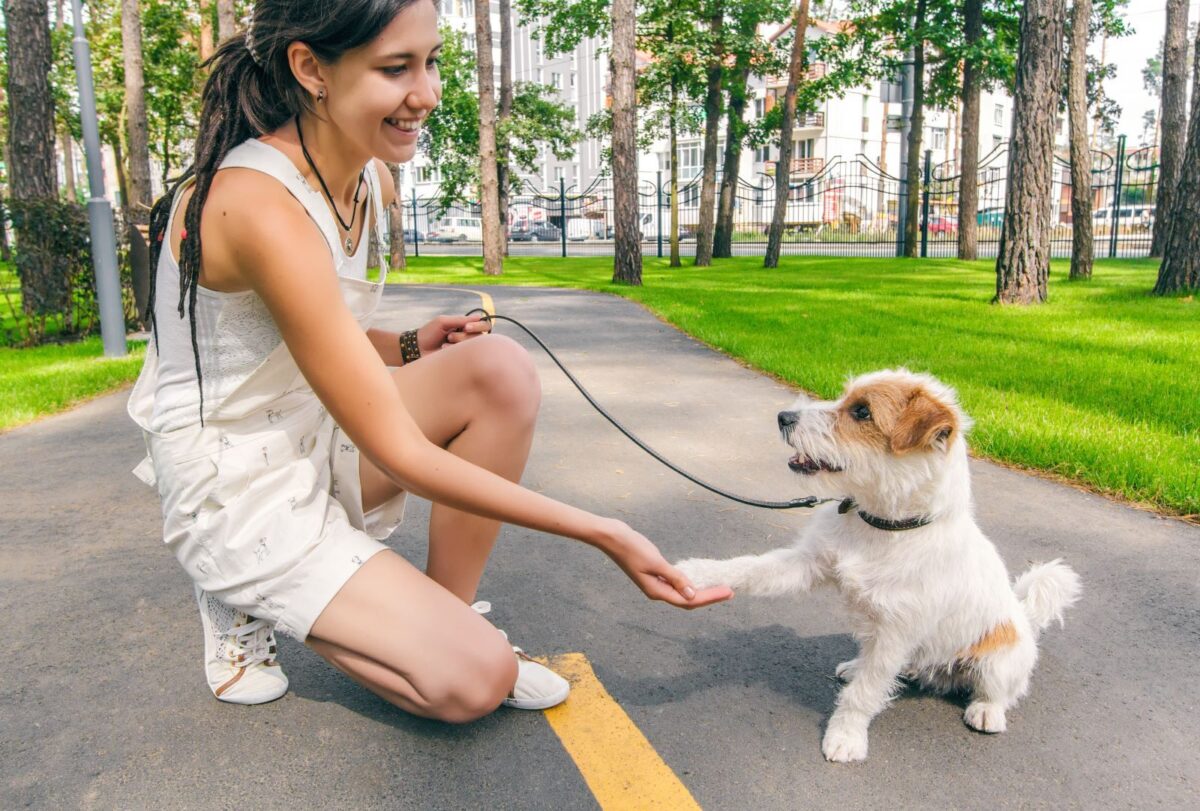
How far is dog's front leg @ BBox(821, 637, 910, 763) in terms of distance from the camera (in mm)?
2531

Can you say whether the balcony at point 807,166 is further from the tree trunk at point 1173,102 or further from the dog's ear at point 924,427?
the dog's ear at point 924,427

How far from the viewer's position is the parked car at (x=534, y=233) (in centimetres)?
5156

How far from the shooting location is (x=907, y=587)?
254cm

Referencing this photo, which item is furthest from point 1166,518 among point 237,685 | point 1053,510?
point 237,685

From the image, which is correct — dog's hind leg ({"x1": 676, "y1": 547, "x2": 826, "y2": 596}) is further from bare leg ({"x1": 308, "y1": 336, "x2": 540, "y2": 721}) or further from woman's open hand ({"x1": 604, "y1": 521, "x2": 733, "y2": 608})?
bare leg ({"x1": 308, "y1": 336, "x2": 540, "y2": 721})

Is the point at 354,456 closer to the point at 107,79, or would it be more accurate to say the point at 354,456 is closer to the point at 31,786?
the point at 31,786

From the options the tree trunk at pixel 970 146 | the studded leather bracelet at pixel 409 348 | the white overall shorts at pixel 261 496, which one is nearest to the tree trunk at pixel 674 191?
the tree trunk at pixel 970 146

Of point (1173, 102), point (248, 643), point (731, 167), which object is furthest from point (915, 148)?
point (248, 643)

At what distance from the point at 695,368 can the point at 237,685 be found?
6.29 metres

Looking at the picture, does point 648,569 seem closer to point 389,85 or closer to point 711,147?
point 389,85

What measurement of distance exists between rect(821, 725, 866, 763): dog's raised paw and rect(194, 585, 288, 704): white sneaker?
1670mm

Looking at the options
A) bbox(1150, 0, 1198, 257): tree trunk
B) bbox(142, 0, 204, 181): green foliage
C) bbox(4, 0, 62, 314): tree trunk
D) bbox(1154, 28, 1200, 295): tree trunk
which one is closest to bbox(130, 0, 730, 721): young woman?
bbox(4, 0, 62, 314): tree trunk

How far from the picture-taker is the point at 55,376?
8328 millimetres

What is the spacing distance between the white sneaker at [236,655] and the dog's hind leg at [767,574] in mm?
1317
